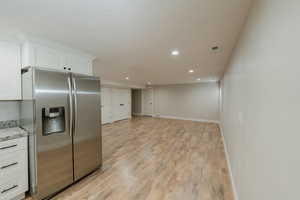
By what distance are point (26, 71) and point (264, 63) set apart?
2.90 m

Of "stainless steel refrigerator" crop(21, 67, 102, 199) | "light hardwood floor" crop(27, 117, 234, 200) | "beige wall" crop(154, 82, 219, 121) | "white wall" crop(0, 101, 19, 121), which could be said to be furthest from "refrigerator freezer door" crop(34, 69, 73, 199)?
"beige wall" crop(154, 82, 219, 121)

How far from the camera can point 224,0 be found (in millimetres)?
1189

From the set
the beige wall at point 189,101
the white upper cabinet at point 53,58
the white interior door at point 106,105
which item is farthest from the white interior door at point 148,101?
the white upper cabinet at point 53,58

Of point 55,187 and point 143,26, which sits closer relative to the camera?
point 143,26

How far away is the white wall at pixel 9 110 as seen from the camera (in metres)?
2.22

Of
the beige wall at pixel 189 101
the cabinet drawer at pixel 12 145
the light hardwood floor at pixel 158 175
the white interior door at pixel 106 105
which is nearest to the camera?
the cabinet drawer at pixel 12 145

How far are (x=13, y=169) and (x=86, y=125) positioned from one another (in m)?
1.04

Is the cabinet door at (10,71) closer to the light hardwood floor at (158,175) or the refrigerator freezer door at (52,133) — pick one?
the refrigerator freezer door at (52,133)

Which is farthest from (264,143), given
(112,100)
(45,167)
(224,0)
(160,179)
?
(112,100)

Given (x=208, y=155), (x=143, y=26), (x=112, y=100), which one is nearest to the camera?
(x=143, y=26)

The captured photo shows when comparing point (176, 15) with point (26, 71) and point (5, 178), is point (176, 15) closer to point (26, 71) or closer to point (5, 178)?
point (26, 71)

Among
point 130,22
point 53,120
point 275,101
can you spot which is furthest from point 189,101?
point 275,101

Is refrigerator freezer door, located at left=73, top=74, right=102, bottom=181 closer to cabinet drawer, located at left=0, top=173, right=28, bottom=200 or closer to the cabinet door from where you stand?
cabinet drawer, located at left=0, top=173, right=28, bottom=200

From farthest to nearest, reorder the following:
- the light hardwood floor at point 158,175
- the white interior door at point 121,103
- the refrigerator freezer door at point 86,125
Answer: the white interior door at point 121,103, the refrigerator freezer door at point 86,125, the light hardwood floor at point 158,175
